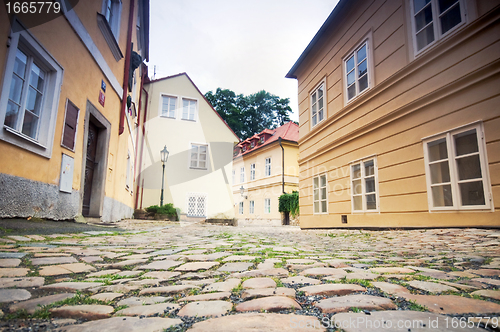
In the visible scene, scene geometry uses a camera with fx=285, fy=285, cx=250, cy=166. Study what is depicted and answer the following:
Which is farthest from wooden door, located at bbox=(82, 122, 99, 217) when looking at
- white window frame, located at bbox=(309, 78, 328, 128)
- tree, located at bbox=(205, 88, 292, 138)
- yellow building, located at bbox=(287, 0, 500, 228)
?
tree, located at bbox=(205, 88, 292, 138)

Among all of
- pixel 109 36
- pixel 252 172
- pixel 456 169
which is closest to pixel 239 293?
pixel 456 169

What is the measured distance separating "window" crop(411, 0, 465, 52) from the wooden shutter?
6726mm

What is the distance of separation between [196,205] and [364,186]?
1134 centimetres

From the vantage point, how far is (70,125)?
5.10 metres

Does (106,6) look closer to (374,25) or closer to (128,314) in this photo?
(374,25)

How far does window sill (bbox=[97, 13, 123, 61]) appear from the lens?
588 cm

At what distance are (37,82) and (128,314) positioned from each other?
4.50 meters

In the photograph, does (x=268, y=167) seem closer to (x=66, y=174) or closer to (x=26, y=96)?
(x=66, y=174)

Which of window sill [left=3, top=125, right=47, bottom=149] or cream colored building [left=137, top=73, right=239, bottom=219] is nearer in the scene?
window sill [left=3, top=125, right=47, bottom=149]

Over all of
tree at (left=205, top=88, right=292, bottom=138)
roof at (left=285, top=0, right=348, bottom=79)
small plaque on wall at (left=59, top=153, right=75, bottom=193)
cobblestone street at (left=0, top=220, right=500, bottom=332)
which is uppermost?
tree at (left=205, top=88, right=292, bottom=138)

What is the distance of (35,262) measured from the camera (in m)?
2.21

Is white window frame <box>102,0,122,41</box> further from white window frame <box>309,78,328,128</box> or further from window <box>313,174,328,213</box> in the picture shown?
window <box>313,174,328,213</box>

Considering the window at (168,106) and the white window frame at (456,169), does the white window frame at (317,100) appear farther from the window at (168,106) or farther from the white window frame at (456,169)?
the window at (168,106)

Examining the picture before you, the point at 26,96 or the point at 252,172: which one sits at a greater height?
the point at 252,172
